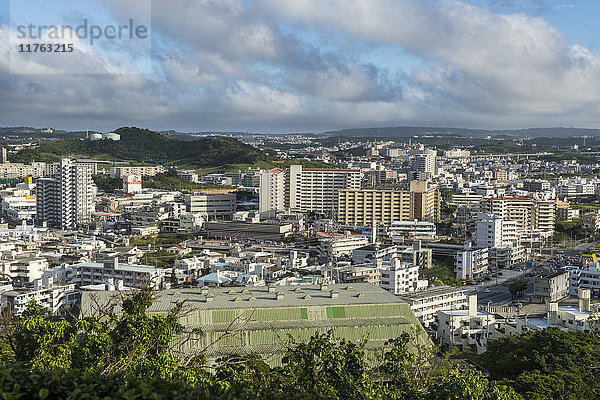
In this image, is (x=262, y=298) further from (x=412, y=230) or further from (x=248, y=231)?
(x=412, y=230)

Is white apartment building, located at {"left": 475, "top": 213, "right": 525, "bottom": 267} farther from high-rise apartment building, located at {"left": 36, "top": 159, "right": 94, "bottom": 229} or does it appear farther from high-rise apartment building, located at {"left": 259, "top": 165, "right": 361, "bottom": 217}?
high-rise apartment building, located at {"left": 36, "top": 159, "right": 94, "bottom": 229}

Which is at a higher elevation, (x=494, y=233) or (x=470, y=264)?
(x=494, y=233)

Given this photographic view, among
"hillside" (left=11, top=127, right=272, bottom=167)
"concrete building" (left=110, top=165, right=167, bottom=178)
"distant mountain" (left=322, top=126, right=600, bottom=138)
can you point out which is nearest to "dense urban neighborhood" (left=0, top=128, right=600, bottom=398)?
"concrete building" (left=110, top=165, right=167, bottom=178)

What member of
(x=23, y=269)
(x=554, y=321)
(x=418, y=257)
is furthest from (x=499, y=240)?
(x=23, y=269)

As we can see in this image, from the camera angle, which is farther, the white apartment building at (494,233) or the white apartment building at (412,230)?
the white apartment building at (412,230)

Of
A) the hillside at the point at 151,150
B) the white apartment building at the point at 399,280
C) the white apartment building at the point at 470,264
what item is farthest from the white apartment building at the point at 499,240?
the hillside at the point at 151,150

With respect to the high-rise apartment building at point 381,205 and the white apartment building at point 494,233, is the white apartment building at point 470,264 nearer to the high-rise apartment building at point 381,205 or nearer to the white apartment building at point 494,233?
the white apartment building at point 494,233
